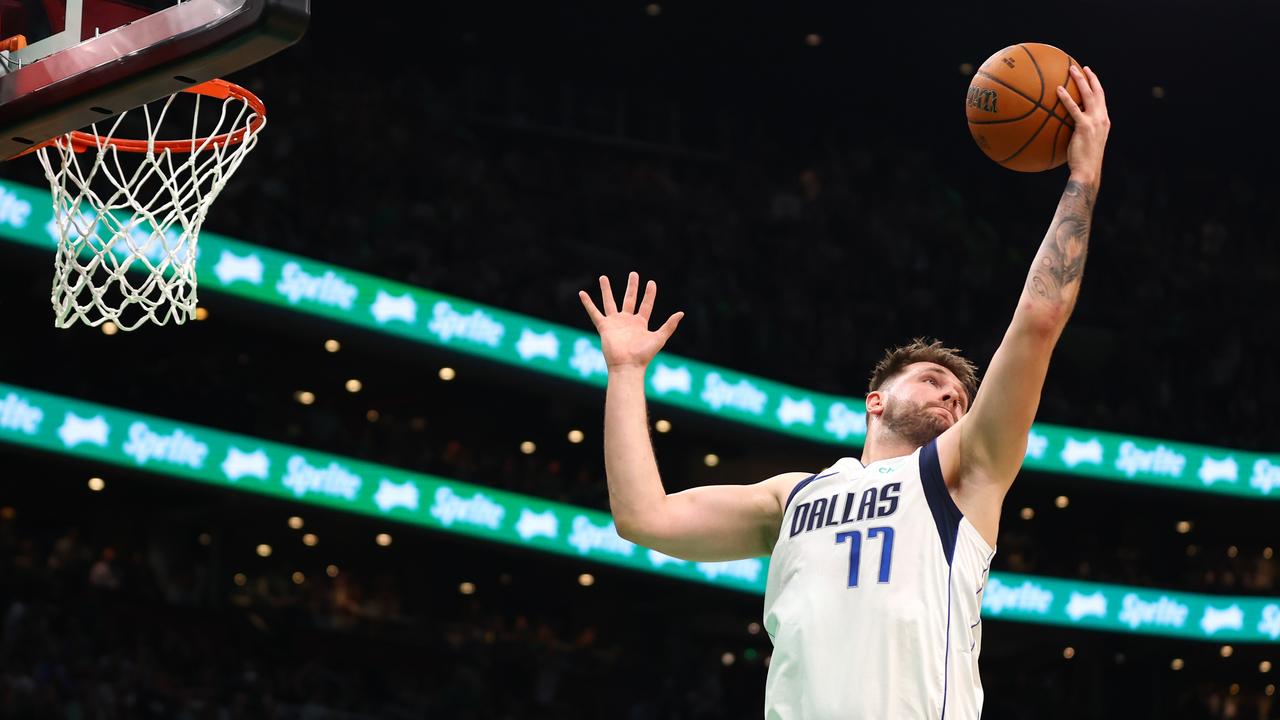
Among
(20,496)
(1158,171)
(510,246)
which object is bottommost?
(20,496)

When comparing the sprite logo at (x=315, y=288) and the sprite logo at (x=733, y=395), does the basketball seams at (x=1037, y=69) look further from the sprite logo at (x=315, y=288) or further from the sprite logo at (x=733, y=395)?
the sprite logo at (x=733, y=395)

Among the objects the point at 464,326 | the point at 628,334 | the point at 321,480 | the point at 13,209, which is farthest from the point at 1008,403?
the point at 321,480

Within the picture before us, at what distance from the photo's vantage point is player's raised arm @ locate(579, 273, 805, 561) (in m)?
3.35

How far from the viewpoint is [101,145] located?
5.08 metres

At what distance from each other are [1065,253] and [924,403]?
19.4 inches

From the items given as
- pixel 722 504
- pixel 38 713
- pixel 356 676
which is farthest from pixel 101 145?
pixel 356 676

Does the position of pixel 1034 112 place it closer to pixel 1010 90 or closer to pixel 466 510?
pixel 1010 90

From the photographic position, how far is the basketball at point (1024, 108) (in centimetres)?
325

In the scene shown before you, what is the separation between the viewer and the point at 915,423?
10.8 feet

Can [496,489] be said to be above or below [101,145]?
below

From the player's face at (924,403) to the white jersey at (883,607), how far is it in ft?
0.52

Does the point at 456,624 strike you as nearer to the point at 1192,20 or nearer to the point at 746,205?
the point at 746,205

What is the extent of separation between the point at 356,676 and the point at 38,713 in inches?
136

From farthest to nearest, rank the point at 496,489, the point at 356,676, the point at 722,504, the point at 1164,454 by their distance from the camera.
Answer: the point at 1164,454
the point at 496,489
the point at 356,676
the point at 722,504
